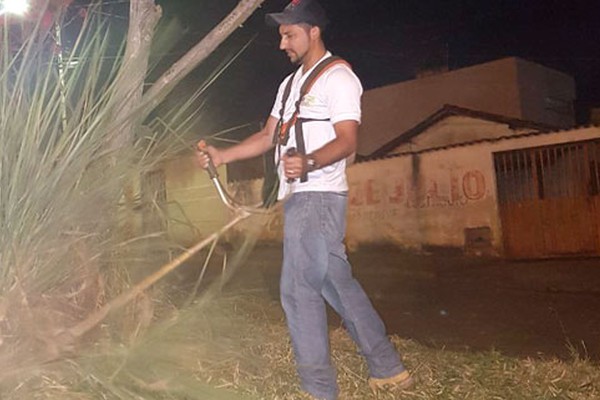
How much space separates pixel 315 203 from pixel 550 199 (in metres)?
10.7

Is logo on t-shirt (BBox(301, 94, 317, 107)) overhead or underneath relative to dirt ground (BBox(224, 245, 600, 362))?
overhead

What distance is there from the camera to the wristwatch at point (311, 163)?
2.73 m

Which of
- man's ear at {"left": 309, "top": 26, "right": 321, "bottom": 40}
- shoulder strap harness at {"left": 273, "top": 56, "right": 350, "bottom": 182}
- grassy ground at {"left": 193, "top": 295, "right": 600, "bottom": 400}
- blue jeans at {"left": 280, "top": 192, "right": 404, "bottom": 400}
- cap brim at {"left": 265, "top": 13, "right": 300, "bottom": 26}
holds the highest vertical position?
cap brim at {"left": 265, "top": 13, "right": 300, "bottom": 26}

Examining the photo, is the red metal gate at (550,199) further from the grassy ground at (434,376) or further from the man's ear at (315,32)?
the man's ear at (315,32)

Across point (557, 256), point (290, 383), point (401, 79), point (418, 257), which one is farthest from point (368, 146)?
point (290, 383)

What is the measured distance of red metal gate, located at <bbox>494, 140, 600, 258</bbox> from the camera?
40.8 feet

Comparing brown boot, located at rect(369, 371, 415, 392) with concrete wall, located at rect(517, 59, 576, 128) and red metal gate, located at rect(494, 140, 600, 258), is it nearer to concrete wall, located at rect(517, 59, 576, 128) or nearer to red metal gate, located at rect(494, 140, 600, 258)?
red metal gate, located at rect(494, 140, 600, 258)

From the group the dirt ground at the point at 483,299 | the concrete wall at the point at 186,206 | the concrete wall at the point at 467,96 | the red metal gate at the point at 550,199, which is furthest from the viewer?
the concrete wall at the point at 467,96

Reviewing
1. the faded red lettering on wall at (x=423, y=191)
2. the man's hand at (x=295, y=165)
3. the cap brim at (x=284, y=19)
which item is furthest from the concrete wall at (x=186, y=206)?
the faded red lettering on wall at (x=423, y=191)

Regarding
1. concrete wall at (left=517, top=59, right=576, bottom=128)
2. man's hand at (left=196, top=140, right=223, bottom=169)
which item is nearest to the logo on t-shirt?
man's hand at (left=196, top=140, right=223, bottom=169)

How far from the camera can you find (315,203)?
2.99 meters

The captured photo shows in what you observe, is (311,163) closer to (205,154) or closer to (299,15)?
(205,154)

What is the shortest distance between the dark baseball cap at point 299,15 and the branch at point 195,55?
1.66 feet

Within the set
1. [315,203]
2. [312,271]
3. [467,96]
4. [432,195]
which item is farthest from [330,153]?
[467,96]
